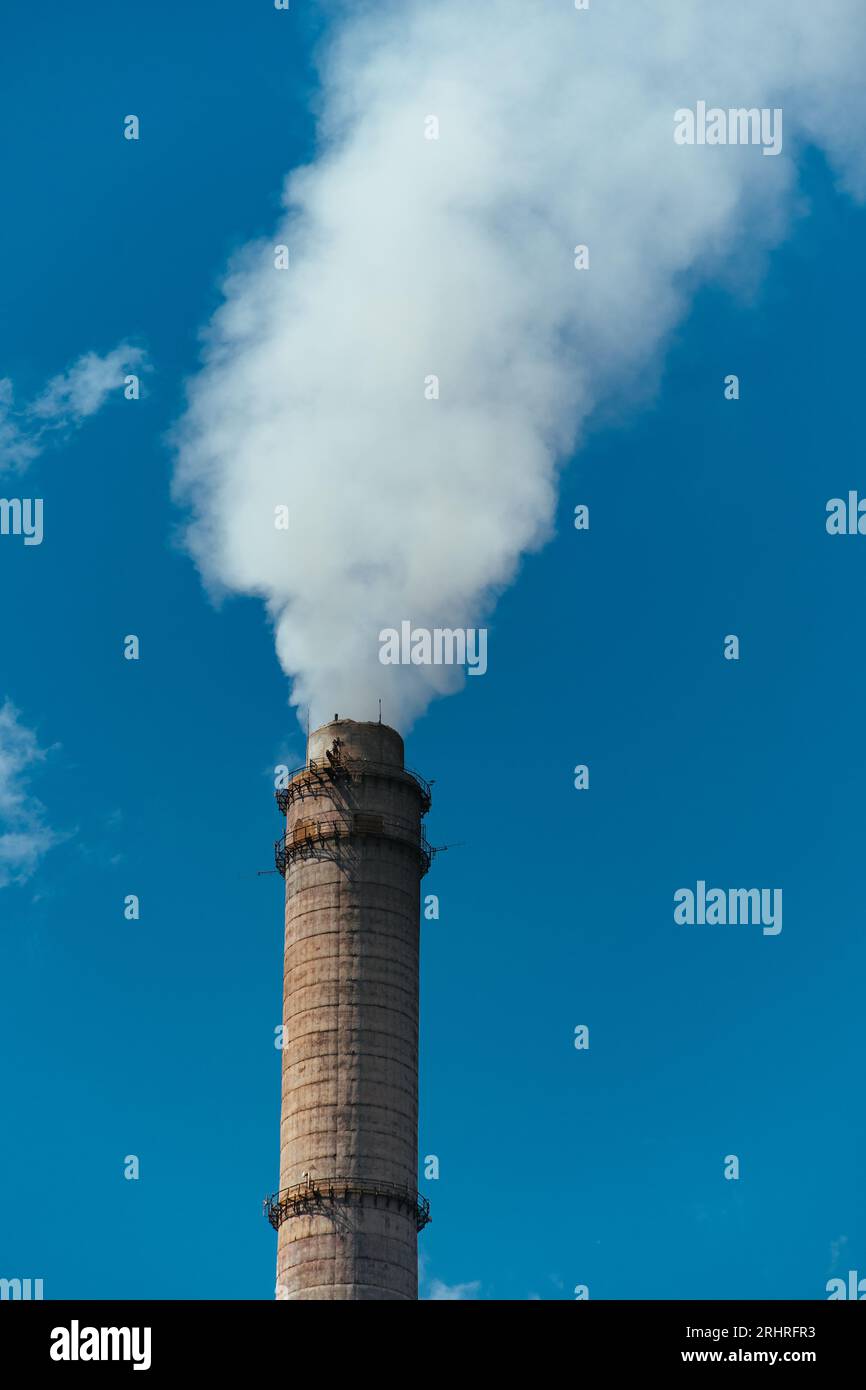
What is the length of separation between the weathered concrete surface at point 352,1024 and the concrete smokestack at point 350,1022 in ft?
0.17

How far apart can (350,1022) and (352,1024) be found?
103 millimetres

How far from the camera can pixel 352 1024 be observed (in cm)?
8438

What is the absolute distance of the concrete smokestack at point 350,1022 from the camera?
82.1 meters

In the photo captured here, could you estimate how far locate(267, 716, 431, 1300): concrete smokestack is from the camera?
3231 inches

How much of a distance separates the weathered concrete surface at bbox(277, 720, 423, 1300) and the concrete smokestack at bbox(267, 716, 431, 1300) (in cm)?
5
